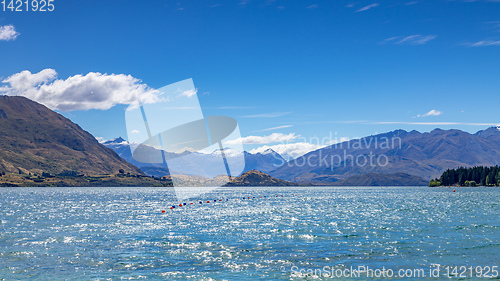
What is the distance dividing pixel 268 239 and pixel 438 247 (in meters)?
23.6

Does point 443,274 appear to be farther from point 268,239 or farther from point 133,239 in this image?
point 133,239

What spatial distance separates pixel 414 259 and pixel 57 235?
55.9 meters

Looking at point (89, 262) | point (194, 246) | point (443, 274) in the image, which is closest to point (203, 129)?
point (194, 246)

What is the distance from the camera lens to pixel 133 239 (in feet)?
204

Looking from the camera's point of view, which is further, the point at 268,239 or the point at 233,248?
the point at 268,239

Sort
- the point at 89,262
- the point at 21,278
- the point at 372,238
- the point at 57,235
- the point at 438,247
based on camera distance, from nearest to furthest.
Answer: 1. the point at 21,278
2. the point at 89,262
3. the point at 438,247
4. the point at 372,238
5. the point at 57,235

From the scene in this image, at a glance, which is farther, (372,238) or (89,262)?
(372,238)

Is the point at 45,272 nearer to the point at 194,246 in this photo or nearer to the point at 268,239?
the point at 194,246

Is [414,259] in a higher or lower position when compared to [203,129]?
lower

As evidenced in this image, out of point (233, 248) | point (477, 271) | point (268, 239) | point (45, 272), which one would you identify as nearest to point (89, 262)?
point (45, 272)

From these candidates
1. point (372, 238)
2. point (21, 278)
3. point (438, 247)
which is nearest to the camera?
point (21, 278)

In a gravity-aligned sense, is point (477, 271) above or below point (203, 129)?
below

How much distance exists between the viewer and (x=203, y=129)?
14225 cm

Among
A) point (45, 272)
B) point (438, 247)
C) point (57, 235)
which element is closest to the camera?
point (45, 272)
